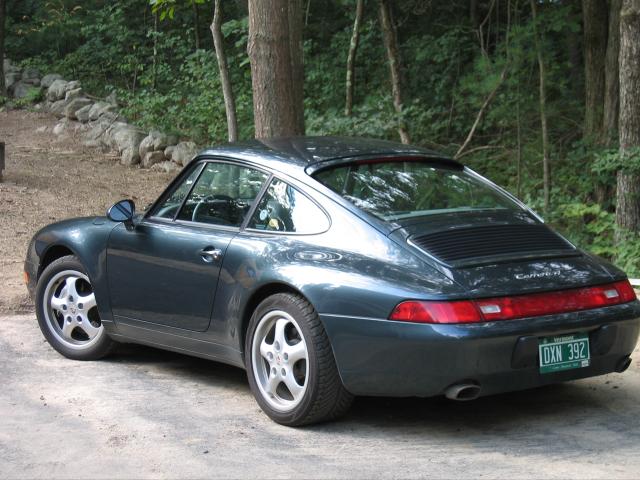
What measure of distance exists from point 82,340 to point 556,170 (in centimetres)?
979

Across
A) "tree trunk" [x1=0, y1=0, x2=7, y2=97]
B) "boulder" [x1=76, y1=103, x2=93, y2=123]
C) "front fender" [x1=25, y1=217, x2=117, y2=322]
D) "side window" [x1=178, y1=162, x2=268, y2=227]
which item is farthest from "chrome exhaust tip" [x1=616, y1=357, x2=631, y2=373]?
"tree trunk" [x1=0, y1=0, x2=7, y2=97]

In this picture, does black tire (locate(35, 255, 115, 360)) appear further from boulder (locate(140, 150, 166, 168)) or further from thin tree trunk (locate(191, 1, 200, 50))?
thin tree trunk (locate(191, 1, 200, 50))

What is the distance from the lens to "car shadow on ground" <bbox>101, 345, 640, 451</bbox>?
4891 mm

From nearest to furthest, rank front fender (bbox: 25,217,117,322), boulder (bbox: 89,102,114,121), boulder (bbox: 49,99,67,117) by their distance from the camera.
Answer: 1. front fender (bbox: 25,217,117,322)
2. boulder (bbox: 89,102,114,121)
3. boulder (bbox: 49,99,67,117)

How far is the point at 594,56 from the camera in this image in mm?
14438

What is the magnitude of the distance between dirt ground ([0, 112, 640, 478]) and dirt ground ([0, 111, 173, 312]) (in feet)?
9.59

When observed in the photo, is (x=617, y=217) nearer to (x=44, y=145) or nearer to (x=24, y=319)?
(x=24, y=319)

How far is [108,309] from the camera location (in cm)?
618

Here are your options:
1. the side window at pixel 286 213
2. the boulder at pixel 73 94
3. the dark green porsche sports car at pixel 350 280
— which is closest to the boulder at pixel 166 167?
the boulder at pixel 73 94

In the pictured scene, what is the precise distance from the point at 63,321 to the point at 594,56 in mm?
10271

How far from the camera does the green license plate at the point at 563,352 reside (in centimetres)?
464

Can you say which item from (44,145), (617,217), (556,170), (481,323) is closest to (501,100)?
(556,170)

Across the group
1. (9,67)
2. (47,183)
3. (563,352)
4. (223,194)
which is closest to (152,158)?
(47,183)

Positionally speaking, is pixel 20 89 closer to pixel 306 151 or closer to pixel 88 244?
pixel 88 244
